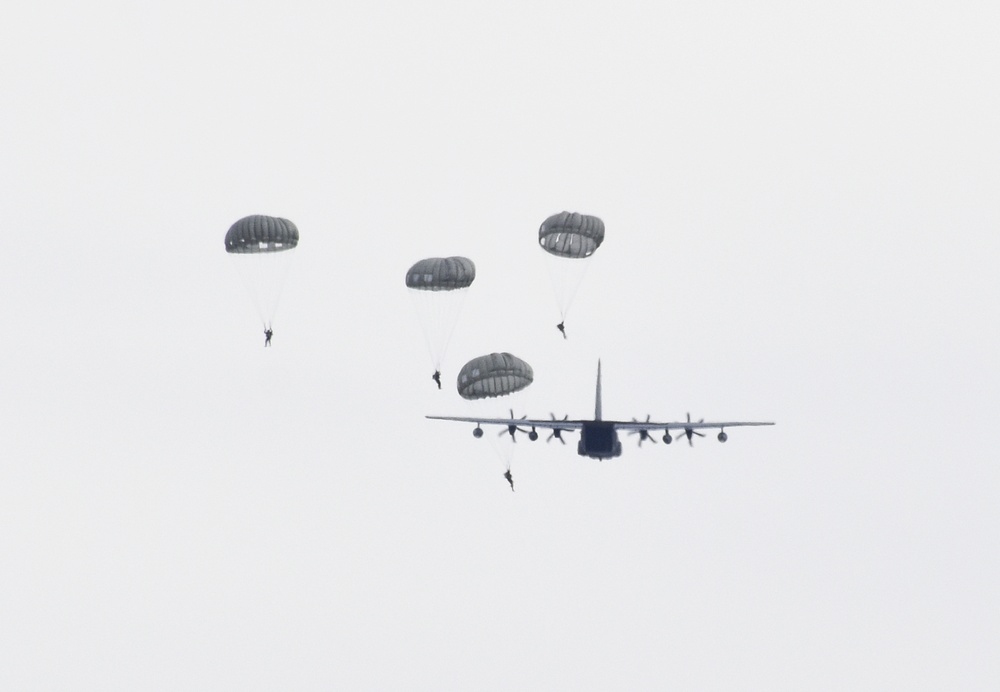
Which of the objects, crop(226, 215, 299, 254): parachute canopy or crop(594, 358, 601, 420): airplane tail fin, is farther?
crop(594, 358, 601, 420): airplane tail fin

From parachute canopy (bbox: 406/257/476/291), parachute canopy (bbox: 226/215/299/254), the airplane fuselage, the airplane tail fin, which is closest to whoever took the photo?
parachute canopy (bbox: 226/215/299/254)

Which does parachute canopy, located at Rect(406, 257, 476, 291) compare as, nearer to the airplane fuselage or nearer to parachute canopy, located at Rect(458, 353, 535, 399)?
parachute canopy, located at Rect(458, 353, 535, 399)

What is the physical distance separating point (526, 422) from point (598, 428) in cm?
739

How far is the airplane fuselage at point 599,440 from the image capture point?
10906 cm

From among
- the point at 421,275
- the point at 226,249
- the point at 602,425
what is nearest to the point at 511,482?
the point at 602,425

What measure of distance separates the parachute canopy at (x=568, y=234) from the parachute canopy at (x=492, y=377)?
735cm

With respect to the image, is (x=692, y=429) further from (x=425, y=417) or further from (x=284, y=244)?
(x=284, y=244)

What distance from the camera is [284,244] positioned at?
105 metres

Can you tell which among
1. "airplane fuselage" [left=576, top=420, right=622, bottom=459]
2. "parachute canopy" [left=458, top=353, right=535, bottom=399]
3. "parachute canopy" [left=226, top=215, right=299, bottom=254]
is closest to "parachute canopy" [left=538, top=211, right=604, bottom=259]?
"parachute canopy" [left=458, top=353, right=535, bottom=399]

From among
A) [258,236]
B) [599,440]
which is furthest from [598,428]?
[258,236]

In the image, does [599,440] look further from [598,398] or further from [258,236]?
[258,236]

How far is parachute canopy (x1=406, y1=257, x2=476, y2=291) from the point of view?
343 feet

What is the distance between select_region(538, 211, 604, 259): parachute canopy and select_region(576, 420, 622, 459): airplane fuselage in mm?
10609

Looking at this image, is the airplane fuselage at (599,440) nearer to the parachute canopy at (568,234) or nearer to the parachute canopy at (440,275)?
the parachute canopy at (568,234)
